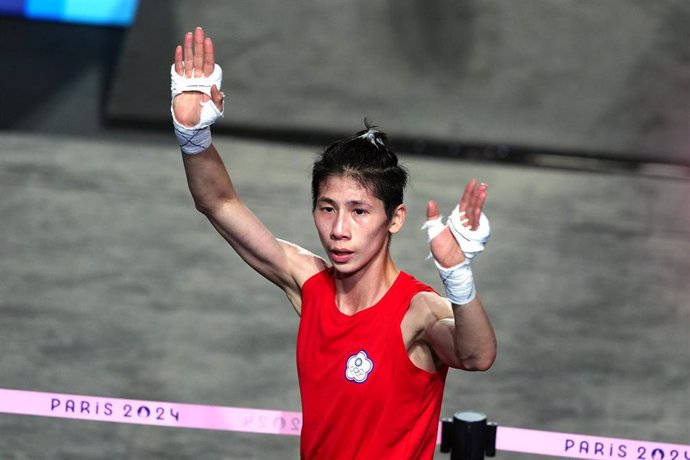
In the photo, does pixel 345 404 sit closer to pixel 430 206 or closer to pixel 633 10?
pixel 430 206

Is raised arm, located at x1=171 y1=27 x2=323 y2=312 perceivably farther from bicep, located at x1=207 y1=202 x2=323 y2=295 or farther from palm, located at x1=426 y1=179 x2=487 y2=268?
palm, located at x1=426 y1=179 x2=487 y2=268

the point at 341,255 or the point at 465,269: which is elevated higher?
the point at 341,255

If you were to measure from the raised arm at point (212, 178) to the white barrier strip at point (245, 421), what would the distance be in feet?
3.42

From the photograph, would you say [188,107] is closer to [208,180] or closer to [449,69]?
[208,180]

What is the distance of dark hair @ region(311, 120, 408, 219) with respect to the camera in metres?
3.87

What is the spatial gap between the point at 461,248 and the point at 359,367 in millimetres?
587

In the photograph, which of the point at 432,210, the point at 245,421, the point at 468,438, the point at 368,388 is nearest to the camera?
the point at 432,210

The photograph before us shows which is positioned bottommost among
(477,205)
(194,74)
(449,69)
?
(477,205)

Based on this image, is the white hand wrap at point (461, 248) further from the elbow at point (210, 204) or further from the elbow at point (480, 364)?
the elbow at point (210, 204)

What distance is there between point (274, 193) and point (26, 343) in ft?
8.48

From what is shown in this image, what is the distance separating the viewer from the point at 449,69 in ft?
34.5

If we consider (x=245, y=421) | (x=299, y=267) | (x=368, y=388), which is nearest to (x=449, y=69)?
(x=245, y=421)

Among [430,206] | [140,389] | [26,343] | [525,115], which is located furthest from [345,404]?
[525,115]

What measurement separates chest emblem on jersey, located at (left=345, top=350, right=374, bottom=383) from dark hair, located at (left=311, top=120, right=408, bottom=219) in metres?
0.46
